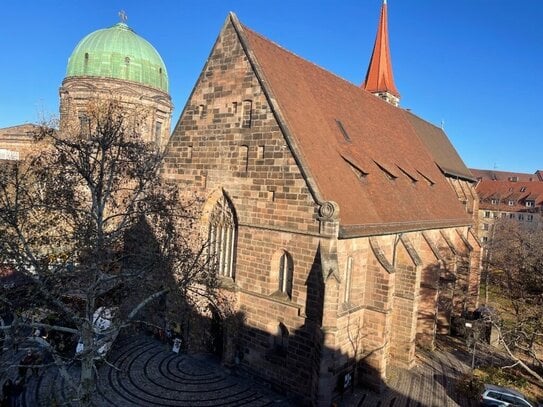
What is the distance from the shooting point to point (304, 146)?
1534 cm

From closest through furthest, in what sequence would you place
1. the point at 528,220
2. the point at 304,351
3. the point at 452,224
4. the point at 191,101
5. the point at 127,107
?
the point at 304,351, the point at 191,101, the point at 452,224, the point at 127,107, the point at 528,220

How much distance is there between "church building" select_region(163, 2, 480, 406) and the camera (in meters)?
14.5

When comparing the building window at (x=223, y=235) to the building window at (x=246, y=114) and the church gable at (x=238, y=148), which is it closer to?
the church gable at (x=238, y=148)

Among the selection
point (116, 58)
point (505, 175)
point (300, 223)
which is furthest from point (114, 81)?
point (505, 175)

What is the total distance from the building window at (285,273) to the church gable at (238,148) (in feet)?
3.95

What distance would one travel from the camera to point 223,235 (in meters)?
17.6

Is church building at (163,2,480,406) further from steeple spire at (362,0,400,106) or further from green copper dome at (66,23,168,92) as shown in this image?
green copper dome at (66,23,168,92)

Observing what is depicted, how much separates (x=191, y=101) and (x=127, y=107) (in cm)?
2247

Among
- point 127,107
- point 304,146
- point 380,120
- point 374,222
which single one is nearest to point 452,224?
point 380,120

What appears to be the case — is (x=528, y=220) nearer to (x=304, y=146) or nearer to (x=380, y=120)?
(x=380, y=120)

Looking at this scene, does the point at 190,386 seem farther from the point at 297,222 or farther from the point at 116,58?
the point at 116,58

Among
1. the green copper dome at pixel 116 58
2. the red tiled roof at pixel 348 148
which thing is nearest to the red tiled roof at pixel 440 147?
the red tiled roof at pixel 348 148

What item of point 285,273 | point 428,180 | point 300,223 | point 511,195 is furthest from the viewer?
point 511,195

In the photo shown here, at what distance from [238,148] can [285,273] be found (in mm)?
4932
